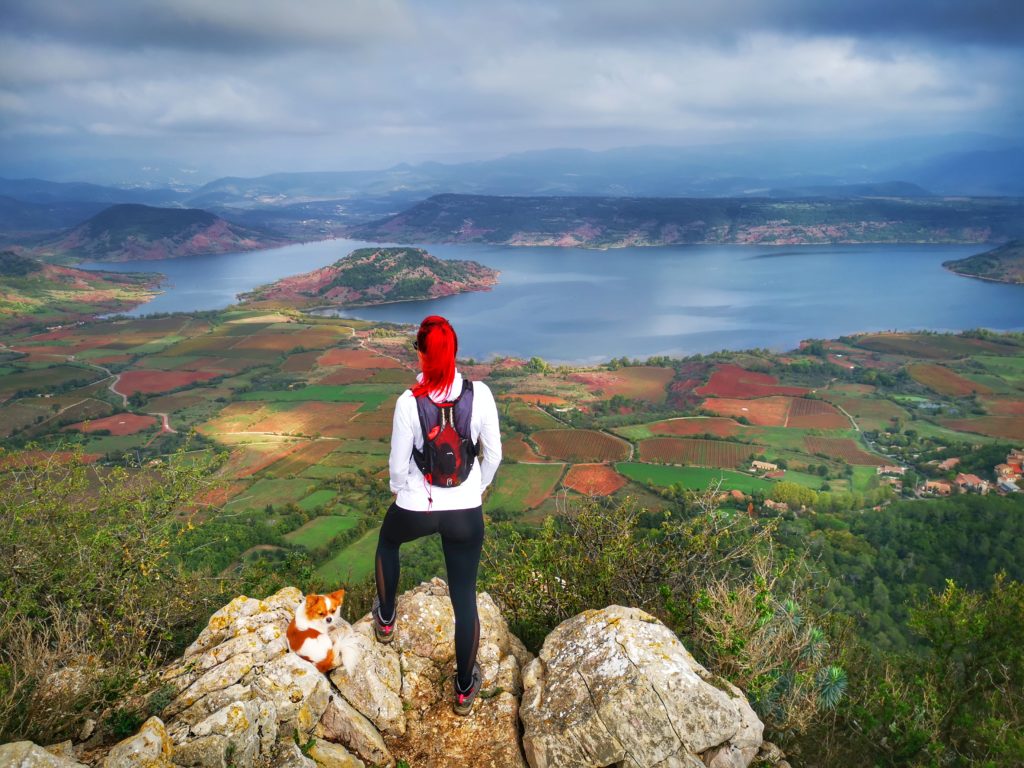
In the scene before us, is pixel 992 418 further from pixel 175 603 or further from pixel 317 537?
pixel 175 603

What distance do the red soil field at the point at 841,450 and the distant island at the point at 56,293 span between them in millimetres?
106728

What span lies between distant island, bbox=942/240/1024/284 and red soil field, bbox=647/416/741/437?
326 ft

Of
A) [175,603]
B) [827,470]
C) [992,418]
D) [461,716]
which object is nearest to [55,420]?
[175,603]

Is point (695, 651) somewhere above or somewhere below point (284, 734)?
below

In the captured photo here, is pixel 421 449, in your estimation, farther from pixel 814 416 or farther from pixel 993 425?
pixel 993 425

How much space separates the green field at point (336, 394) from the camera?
182 feet

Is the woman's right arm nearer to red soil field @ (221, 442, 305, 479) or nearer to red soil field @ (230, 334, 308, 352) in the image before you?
red soil field @ (221, 442, 305, 479)

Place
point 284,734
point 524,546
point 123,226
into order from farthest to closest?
point 123,226 < point 524,546 < point 284,734

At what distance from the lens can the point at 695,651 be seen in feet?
16.9

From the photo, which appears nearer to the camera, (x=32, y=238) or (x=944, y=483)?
(x=944, y=483)

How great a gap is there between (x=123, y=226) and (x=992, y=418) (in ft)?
681

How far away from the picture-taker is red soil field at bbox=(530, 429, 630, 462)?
142 ft

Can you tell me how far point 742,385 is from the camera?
58.3 m

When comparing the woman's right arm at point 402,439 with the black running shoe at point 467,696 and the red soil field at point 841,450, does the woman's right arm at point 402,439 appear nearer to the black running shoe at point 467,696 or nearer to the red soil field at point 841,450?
the black running shoe at point 467,696
